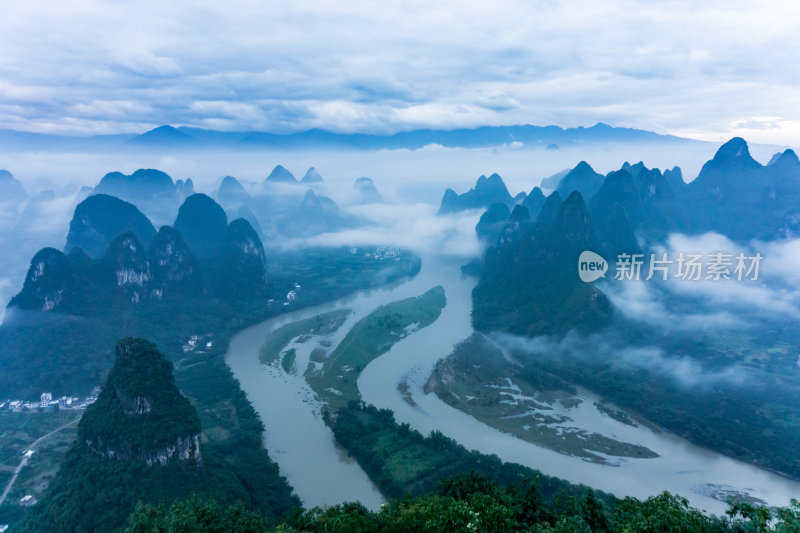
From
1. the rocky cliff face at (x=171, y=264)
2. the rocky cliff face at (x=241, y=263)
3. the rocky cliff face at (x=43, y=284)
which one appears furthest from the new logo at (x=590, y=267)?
the rocky cliff face at (x=43, y=284)

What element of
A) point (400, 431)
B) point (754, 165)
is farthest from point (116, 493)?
point (754, 165)

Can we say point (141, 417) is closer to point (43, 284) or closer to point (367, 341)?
point (367, 341)

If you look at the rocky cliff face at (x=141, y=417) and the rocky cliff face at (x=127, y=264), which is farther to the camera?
the rocky cliff face at (x=127, y=264)

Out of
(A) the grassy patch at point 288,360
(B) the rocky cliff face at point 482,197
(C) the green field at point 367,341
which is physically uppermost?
(B) the rocky cliff face at point 482,197

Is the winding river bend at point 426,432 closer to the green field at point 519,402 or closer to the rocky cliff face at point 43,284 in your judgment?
the green field at point 519,402

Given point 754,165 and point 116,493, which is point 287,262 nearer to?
point 116,493

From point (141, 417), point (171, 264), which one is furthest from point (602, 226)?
point (141, 417)
